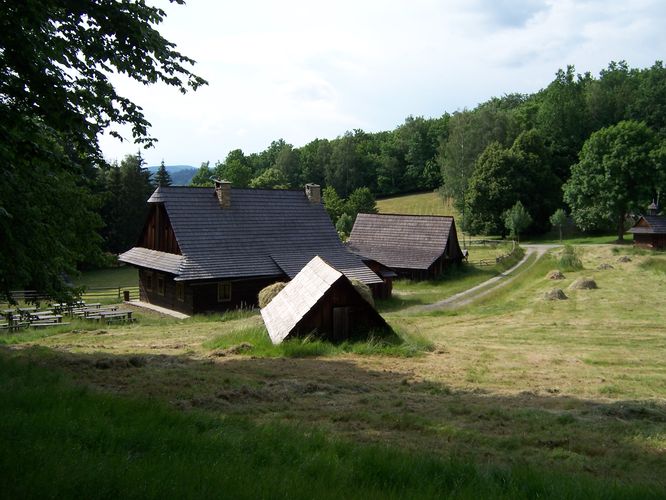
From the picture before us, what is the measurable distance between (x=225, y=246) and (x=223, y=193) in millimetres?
3892

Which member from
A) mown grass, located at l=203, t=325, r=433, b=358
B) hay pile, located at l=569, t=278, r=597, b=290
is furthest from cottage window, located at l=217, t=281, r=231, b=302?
hay pile, located at l=569, t=278, r=597, b=290

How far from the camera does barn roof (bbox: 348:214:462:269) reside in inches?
1775

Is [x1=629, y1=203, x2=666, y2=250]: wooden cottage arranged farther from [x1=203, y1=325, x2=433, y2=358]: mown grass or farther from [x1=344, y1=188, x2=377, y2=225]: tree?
[x1=203, y1=325, x2=433, y2=358]: mown grass

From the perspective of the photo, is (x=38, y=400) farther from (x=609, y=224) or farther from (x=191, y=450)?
(x=609, y=224)

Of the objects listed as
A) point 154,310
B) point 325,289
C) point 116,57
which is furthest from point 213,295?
point 116,57

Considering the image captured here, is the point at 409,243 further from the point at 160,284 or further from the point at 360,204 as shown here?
the point at 360,204

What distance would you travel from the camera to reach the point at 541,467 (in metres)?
7.24

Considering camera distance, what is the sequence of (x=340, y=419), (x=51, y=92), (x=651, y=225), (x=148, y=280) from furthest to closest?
(x=651, y=225) → (x=148, y=280) → (x=340, y=419) → (x=51, y=92)

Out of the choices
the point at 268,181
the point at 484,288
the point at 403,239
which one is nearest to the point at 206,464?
the point at 484,288

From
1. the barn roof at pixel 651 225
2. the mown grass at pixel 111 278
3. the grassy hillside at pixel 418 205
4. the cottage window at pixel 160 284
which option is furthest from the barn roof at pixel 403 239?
the grassy hillside at pixel 418 205

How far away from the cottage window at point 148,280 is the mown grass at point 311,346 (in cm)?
1886

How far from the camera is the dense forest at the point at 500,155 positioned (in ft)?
230

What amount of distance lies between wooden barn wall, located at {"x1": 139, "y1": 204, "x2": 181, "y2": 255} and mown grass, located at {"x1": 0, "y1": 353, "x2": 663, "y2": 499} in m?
26.5

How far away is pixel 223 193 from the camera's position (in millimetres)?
36125
